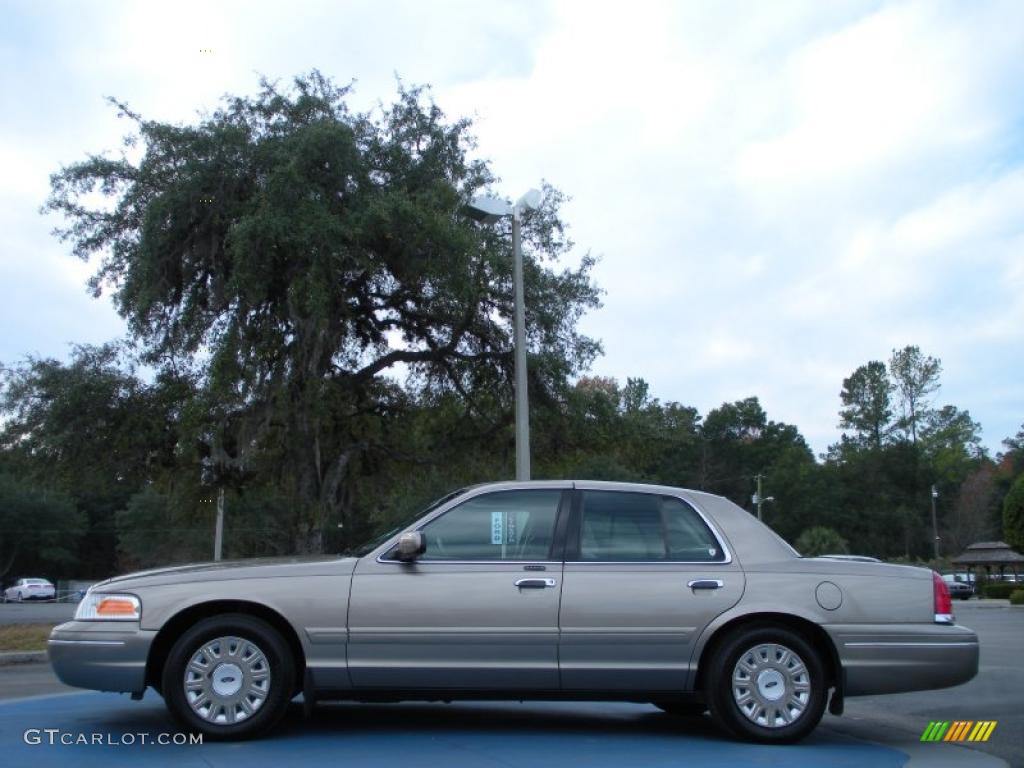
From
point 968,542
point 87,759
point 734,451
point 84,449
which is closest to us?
point 87,759

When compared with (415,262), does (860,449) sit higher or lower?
higher

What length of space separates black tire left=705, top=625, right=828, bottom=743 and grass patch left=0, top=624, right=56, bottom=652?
10033mm

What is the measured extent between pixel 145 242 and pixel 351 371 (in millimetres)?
4614

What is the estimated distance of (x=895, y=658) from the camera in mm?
6781

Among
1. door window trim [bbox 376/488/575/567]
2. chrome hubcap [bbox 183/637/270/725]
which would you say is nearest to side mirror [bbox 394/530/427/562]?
door window trim [bbox 376/488/575/567]

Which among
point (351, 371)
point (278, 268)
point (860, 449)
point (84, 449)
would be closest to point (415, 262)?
point (278, 268)

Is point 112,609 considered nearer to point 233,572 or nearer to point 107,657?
point 107,657

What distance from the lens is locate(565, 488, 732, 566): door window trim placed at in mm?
6895

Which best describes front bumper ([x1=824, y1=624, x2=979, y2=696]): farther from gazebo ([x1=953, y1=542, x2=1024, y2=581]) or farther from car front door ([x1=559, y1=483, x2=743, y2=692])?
gazebo ([x1=953, y1=542, x2=1024, y2=581])

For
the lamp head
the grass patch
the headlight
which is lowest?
the grass patch

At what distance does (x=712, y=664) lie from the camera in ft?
22.2

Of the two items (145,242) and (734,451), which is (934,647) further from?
(734,451)

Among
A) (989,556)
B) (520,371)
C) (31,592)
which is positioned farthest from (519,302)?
(31,592)

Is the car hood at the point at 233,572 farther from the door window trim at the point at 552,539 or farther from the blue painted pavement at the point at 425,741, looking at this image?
the blue painted pavement at the point at 425,741
